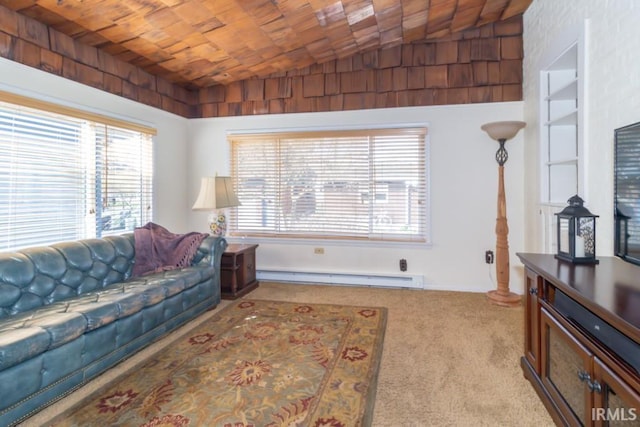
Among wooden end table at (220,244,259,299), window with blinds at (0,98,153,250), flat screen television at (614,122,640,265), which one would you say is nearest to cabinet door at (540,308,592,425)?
flat screen television at (614,122,640,265)

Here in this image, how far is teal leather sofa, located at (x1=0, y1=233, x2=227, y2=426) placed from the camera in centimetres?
176

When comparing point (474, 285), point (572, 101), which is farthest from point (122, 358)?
point (572, 101)

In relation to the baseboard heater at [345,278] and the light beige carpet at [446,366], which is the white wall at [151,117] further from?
the light beige carpet at [446,366]

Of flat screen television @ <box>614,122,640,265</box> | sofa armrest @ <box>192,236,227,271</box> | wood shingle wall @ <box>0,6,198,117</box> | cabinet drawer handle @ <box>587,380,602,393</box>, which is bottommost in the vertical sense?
cabinet drawer handle @ <box>587,380,602,393</box>

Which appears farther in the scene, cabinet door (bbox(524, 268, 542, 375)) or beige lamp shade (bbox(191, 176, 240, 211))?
beige lamp shade (bbox(191, 176, 240, 211))

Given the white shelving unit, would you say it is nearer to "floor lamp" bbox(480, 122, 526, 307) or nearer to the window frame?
"floor lamp" bbox(480, 122, 526, 307)

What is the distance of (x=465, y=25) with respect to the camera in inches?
152

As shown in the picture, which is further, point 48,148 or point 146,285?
point 48,148

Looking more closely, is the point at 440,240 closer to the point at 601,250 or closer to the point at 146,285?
the point at 601,250

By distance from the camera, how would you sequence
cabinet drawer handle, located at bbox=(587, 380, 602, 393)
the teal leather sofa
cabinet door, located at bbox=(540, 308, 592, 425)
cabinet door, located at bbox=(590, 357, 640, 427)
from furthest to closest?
the teal leather sofa
cabinet door, located at bbox=(540, 308, 592, 425)
cabinet drawer handle, located at bbox=(587, 380, 602, 393)
cabinet door, located at bbox=(590, 357, 640, 427)

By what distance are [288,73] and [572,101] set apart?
3.12m

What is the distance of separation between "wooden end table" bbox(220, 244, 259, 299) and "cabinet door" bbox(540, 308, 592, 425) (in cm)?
289

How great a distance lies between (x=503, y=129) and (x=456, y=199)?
92cm

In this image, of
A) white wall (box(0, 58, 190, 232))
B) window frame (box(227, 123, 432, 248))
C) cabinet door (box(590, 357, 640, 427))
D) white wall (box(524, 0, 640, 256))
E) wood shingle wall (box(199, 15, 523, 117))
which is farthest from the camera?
window frame (box(227, 123, 432, 248))
